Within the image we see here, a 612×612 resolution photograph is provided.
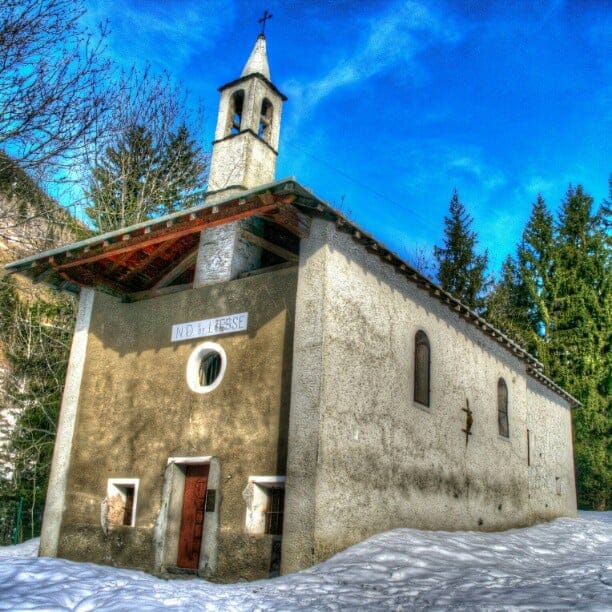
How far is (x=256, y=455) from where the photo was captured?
9211mm

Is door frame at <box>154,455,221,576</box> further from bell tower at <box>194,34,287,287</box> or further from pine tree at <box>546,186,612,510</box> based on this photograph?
pine tree at <box>546,186,612,510</box>

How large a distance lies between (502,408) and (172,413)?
7.97 m

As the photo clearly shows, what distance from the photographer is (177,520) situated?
9.96 meters

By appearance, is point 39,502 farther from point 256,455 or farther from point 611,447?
point 611,447

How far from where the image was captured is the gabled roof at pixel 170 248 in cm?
902

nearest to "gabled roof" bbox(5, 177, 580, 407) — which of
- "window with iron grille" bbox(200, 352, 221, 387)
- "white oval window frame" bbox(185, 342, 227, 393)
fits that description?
"white oval window frame" bbox(185, 342, 227, 393)

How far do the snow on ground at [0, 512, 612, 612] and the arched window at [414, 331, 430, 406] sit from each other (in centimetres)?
257

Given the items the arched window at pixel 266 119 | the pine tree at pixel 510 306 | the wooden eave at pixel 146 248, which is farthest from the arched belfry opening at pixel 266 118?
the pine tree at pixel 510 306

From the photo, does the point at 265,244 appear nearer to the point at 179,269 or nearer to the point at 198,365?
the point at 179,269

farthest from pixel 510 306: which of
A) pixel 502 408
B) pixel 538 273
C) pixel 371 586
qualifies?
pixel 371 586

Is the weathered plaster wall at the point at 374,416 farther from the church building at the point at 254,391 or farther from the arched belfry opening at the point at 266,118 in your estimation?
the arched belfry opening at the point at 266,118

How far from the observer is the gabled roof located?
9.02m

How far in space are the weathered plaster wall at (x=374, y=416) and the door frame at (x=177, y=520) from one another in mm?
1469

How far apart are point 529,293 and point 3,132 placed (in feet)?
83.0
